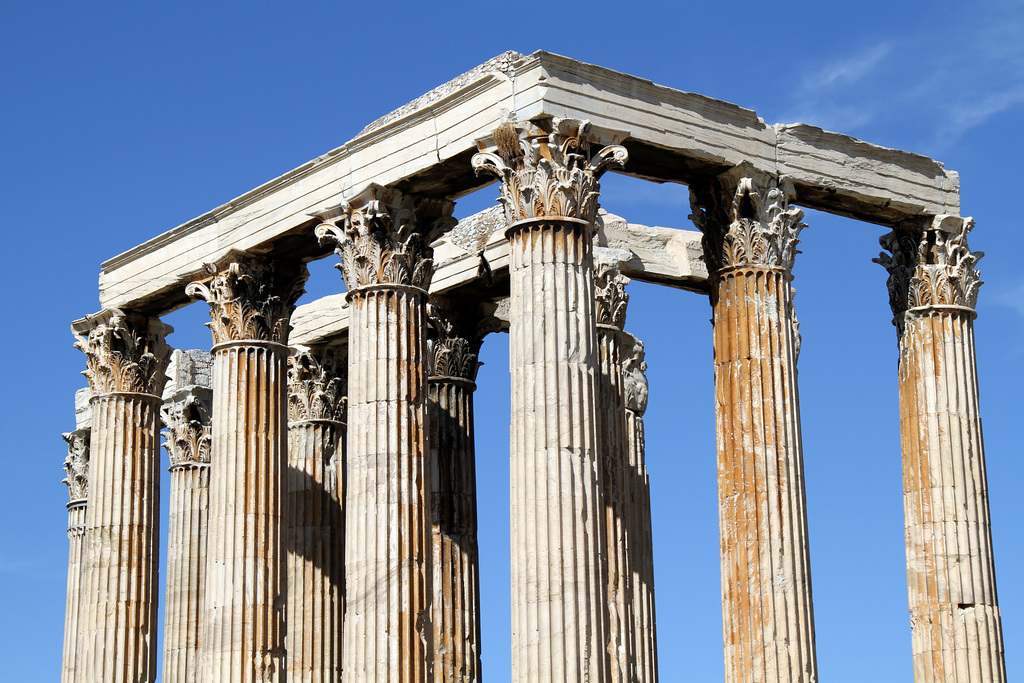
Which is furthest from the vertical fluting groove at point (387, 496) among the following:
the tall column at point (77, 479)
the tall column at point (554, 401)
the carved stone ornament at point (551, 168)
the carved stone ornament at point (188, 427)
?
the tall column at point (77, 479)

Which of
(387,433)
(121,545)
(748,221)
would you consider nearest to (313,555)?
(121,545)

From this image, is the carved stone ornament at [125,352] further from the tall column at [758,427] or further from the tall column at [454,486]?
the tall column at [758,427]

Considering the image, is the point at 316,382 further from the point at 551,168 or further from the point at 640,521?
the point at 551,168

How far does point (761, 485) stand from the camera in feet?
109

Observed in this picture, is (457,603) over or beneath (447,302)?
beneath

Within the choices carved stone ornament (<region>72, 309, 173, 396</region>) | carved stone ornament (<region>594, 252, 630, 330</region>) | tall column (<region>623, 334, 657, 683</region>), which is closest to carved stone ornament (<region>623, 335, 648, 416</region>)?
tall column (<region>623, 334, 657, 683</region>)

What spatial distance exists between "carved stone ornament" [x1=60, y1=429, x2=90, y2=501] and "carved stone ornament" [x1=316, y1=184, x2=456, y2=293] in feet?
60.8

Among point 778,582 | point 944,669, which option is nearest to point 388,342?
point 778,582

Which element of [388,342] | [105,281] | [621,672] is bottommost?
[621,672]

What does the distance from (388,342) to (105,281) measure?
33.4 feet

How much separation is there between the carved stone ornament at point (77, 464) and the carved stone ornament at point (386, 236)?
18541 mm

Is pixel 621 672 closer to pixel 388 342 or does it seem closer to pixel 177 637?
pixel 388 342

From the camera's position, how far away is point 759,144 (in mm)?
34906

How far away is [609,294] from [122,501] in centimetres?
1116
